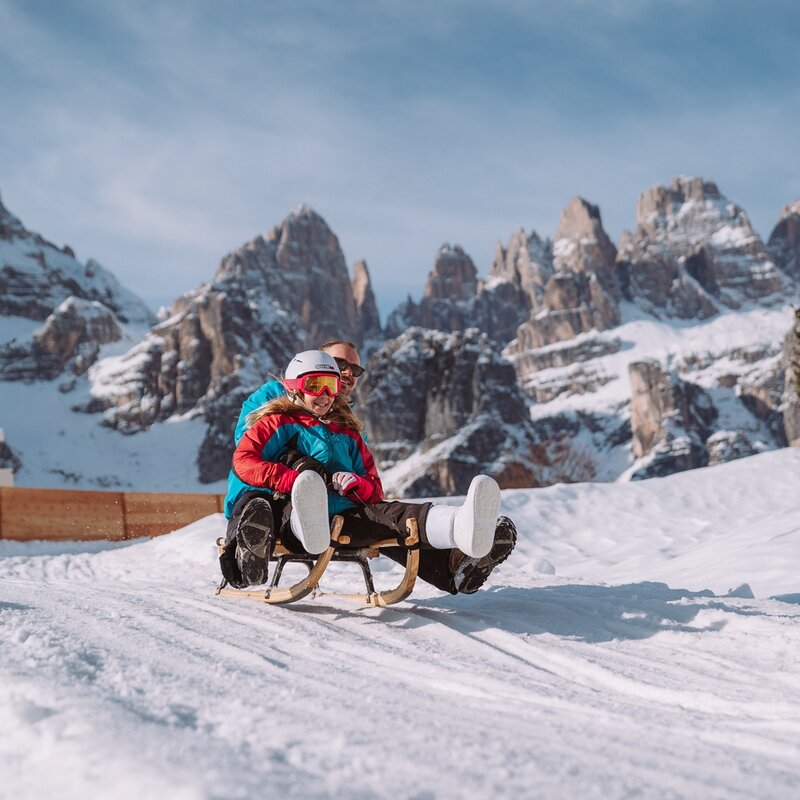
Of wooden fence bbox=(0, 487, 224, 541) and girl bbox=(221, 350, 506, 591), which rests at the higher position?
girl bbox=(221, 350, 506, 591)

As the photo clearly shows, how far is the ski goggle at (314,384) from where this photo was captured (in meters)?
4.54

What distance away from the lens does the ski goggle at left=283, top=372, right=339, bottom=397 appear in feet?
14.9

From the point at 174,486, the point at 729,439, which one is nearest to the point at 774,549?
the point at 174,486

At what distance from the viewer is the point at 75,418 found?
116 metres

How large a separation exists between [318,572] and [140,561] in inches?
279

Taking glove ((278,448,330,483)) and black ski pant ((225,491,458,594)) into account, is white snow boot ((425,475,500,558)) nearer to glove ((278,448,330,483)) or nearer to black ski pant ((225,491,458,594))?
black ski pant ((225,491,458,594))

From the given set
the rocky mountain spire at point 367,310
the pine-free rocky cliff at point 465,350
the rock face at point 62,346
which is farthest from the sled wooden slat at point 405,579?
the rocky mountain spire at point 367,310

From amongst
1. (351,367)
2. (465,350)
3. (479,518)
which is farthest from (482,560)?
(465,350)

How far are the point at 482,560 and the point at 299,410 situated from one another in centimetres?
129

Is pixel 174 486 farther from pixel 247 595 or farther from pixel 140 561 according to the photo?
pixel 247 595

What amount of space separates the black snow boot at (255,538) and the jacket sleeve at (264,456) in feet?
0.44

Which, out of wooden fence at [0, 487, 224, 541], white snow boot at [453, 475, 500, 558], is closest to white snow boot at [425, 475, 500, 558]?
white snow boot at [453, 475, 500, 558]

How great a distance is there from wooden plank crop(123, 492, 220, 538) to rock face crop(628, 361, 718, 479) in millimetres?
94137

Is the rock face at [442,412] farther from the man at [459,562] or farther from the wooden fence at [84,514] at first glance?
the man at [459,562]
